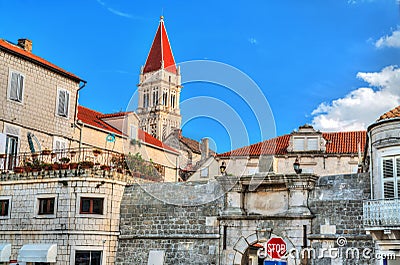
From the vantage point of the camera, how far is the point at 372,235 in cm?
1678

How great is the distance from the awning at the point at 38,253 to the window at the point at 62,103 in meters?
8.29

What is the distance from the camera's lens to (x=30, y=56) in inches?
1081

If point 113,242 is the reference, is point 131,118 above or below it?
above

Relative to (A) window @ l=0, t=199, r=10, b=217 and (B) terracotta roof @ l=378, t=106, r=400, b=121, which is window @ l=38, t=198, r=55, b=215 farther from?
(B) terracotta roof @ l=378, t=106, r=400, b=121

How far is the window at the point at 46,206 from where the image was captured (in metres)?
22.7

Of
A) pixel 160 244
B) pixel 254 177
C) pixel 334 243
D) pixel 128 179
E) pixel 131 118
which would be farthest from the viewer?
pixel 131 118

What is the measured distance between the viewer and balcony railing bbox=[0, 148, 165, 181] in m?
22.9

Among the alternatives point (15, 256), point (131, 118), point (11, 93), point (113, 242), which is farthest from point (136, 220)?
point (131, 118)

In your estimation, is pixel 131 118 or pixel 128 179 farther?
pixel 131 118

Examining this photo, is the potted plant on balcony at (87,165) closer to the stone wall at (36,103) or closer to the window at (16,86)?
the stone wall at (36,103)

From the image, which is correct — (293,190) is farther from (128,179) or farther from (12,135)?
(12,135)

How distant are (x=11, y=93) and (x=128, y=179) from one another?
735 cm

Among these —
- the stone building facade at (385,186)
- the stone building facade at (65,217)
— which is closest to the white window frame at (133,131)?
the stone building facade at (65,217)

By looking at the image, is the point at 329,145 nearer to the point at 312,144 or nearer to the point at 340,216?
the point at 312,144
